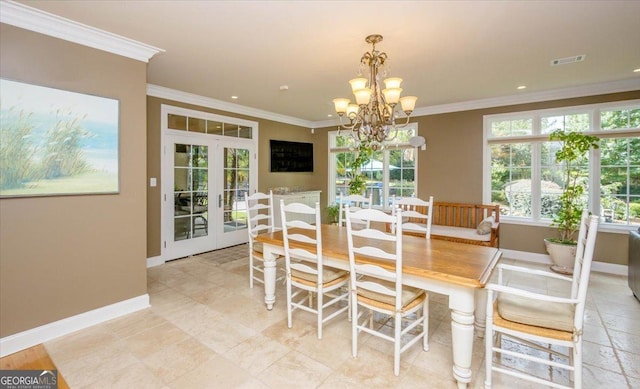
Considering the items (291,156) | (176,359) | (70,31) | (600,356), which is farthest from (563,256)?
(70,31)

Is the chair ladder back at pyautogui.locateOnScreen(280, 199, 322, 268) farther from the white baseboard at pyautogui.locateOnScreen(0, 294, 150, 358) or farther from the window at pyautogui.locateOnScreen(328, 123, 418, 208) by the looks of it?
the window at pyautogui.locateOnScreen(328, 123, 418, 208)

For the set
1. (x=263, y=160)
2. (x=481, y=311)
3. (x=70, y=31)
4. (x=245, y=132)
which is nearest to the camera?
(x=481, y=311)

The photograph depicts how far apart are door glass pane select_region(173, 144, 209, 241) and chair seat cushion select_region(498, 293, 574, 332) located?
14.1ft

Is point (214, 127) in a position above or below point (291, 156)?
above

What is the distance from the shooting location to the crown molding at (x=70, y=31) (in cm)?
219

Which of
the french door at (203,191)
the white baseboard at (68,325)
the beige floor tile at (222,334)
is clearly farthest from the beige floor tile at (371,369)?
the french door at (203,191)

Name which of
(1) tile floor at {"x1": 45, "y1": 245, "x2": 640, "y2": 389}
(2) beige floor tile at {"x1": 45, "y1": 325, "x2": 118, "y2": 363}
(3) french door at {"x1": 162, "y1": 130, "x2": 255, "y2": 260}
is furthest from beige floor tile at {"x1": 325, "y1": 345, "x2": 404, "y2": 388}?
(3) french door at {"x1": 162, "y1": 130, "x2": 255, "y2": 260}

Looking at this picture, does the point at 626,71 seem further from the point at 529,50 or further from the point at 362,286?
the point at 362,286

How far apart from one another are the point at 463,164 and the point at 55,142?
17.4 ft

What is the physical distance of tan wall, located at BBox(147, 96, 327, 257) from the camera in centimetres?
426

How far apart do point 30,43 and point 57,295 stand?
6.56 feet

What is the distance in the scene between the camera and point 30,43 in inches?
90.6

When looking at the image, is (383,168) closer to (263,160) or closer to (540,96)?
(263,160)

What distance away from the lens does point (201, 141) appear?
4844 mm
